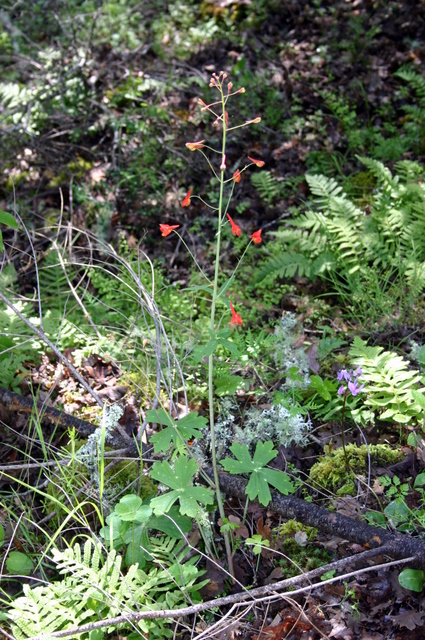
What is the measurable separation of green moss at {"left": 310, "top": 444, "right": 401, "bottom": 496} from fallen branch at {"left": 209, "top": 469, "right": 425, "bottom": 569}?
0.26 meters

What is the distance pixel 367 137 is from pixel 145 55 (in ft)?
10.6

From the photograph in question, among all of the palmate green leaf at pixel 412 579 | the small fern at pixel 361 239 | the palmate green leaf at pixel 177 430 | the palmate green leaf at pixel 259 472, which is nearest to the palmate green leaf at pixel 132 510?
the palmate green leaf at pixel 177 430

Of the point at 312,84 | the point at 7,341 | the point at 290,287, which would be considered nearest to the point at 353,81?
the point at 312,84

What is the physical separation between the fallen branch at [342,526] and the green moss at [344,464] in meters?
0.26

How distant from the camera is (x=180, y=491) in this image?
2193 mm

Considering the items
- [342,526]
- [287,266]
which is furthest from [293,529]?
[287,266]

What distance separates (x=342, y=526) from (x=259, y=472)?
1.47ft

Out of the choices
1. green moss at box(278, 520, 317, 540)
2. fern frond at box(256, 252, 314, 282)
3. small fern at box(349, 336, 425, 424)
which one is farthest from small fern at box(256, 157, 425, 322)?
green moss at box(278, 520, 317, 540)

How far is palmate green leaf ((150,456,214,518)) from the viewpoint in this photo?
211cm

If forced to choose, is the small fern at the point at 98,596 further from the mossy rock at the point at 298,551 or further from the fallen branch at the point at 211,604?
the mossy rock at the point at 298,551

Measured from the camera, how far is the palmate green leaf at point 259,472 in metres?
2.18

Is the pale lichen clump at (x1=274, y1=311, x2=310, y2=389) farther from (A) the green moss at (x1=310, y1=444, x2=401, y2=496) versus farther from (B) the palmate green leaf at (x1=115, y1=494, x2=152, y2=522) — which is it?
(B) the palmate green leaf at (x1=115, y1=494, x2=152, y2=522)

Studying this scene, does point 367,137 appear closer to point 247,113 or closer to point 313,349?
point 247,113

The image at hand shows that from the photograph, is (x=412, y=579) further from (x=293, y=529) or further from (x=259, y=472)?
(x=259, y=472)
